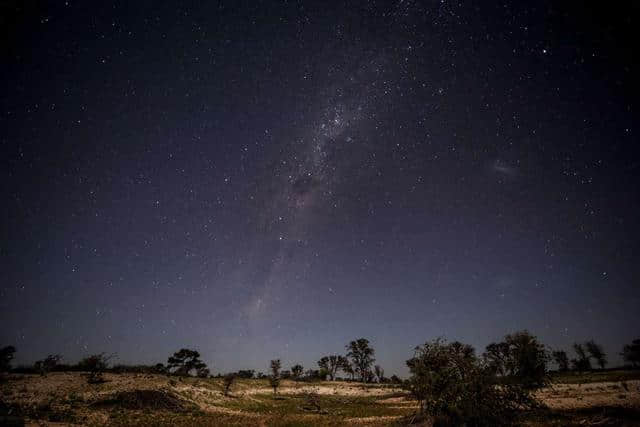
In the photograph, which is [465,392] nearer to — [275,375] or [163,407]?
[163,407]

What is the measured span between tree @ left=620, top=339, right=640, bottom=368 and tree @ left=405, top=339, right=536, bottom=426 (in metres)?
127

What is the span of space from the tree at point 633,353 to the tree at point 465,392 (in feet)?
417

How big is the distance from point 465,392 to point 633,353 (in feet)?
430

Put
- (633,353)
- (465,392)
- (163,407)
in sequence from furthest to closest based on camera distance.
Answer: (633,353) < (163,407) < (465,392)

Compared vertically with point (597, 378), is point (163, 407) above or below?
above

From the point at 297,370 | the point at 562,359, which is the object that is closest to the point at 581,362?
the point at 562,359

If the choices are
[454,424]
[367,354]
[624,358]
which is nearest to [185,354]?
[367,354]

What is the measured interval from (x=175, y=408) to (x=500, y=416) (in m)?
35.9

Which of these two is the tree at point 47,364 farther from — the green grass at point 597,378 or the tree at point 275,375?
the green grass at point 597,378

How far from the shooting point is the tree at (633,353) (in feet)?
324

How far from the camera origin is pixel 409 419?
81.4 feet

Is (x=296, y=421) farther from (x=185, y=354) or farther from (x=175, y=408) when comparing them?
(x=185, y=354)

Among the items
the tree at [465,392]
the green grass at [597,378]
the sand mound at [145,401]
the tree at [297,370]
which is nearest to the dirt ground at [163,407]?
the sand mound at [145,401]

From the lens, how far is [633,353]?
99250mm
